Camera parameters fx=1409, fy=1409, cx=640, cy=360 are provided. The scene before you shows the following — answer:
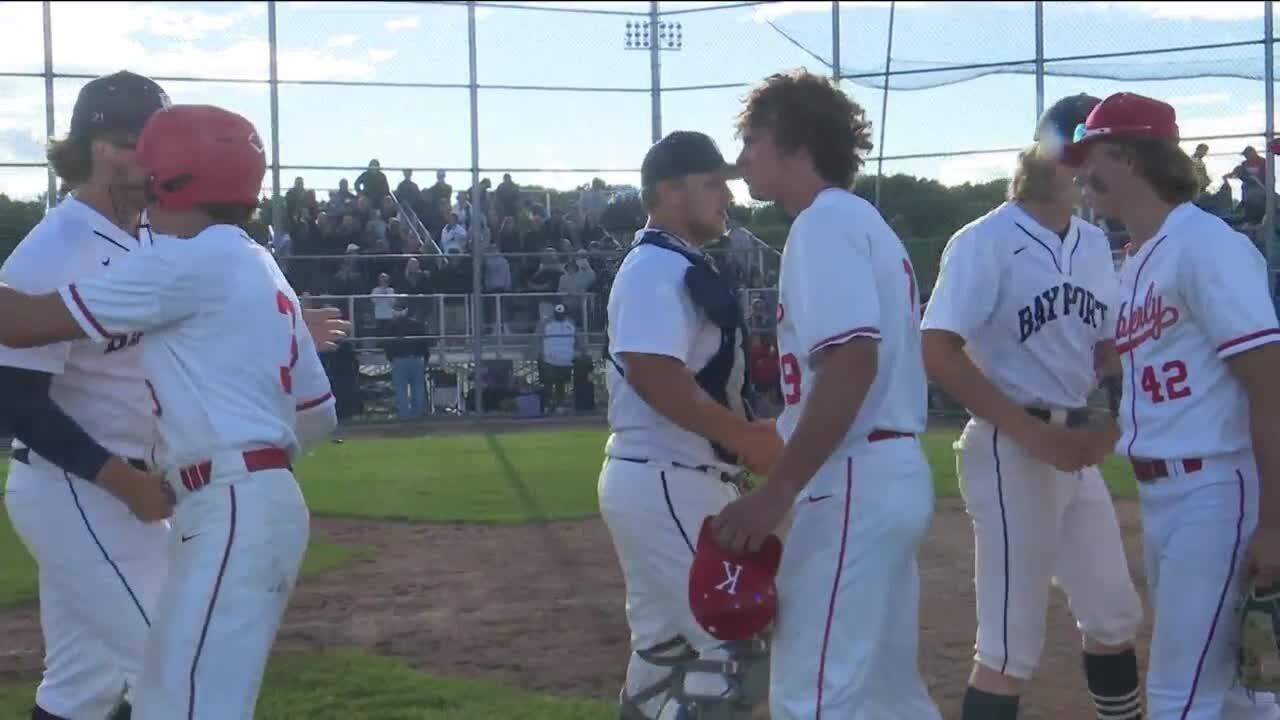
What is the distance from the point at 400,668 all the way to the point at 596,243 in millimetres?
14967

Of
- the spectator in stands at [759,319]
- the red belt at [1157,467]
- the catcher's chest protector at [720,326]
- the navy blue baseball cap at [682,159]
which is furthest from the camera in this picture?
the spectator in stands at [759,319]

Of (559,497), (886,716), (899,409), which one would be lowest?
(559,497)

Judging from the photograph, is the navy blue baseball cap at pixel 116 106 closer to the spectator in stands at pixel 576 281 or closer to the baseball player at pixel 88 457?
the baseball player at pixel 88 457

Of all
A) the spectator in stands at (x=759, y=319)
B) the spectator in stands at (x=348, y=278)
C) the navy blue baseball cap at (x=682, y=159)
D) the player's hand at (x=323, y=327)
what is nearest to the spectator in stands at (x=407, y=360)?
the spectator in stands at (x=348, y=278)

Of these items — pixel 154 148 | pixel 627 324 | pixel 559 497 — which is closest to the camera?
pixel 154 148

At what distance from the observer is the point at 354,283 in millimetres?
19578

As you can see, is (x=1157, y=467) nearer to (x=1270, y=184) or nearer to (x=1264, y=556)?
(x=1264, y=556)

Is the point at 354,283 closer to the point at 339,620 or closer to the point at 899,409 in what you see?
the point at 339,620

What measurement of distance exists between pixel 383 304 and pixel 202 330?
1619 cm

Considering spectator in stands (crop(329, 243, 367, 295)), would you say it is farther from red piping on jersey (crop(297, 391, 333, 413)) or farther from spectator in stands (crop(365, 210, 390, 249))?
red piping on jersey (crop(297, 391, 333, 413))

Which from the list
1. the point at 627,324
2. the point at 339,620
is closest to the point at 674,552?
the point at 627,324

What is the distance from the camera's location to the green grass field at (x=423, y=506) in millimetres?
5762

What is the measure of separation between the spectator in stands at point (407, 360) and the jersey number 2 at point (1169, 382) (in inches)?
633

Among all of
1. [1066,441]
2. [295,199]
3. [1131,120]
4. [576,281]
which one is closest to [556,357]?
[576,281]
